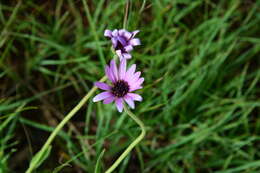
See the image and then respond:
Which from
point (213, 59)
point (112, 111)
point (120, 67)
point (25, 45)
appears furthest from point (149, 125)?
point (25, 45)

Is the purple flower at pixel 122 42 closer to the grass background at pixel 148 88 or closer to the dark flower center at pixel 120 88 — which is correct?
the dark flower center at pixel 120 88

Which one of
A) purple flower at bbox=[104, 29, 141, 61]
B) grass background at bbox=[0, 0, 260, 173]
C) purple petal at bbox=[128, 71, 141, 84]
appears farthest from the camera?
grass background at bbox=[0, 0, 260, 173]

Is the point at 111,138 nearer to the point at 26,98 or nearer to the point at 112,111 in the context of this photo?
the point at 112,111

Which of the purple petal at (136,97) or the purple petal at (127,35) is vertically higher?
the purple petal at (127,35)

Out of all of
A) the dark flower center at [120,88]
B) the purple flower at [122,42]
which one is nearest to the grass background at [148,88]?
the dark flower center at [120,88]

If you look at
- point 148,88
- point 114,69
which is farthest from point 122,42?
point 148,88

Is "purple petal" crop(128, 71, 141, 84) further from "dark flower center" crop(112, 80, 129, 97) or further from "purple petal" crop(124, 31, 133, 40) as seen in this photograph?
"purple petal" crop(124, 31, 133, 40)

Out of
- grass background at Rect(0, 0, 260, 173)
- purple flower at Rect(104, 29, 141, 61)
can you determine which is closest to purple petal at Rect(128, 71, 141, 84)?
purple flower at Rect(104, 29, 141, 61)
